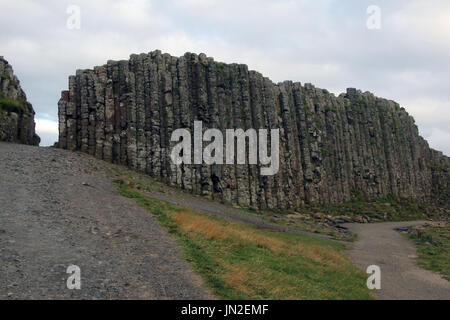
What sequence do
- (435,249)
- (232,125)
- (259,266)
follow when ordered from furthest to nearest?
(232,125) < (435,249) < (259,266)

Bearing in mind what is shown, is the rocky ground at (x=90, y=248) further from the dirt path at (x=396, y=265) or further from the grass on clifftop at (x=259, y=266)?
the grass on clifftop at (x=259, y=266)

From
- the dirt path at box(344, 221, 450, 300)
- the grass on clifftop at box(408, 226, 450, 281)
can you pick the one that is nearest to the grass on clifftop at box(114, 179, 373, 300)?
the dirt path at box(344, 221, 450, 300)

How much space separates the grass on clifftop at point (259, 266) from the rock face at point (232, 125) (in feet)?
57.7

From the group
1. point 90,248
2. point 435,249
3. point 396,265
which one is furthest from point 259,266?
point 435,249

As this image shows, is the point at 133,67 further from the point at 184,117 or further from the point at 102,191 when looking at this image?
the point at 102,191

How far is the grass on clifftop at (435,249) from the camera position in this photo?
66.8 feet

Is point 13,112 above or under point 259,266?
above

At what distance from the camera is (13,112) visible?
33.7 meters

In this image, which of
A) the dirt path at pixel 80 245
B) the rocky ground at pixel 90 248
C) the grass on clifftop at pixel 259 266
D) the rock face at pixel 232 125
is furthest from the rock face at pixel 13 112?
the grass on clifftop at pixel 259 266

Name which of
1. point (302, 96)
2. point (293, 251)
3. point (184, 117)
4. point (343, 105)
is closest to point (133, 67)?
point (184, 117)

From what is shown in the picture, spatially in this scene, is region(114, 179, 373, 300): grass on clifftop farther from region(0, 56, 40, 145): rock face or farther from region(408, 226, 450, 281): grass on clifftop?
region(0, 56, 40, 145): rock face

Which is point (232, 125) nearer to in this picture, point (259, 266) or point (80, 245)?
point (259, 266)

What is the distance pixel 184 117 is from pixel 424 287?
1135 inches

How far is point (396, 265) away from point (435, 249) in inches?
309
